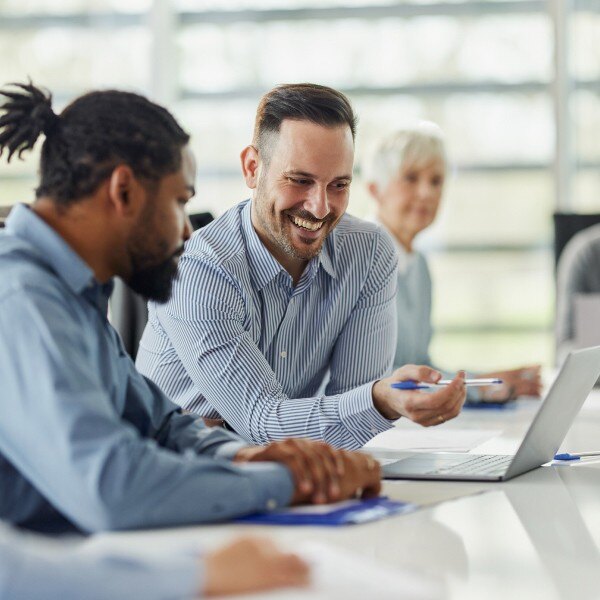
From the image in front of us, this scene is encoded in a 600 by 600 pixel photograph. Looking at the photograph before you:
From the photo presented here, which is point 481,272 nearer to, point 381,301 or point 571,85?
point 571,85

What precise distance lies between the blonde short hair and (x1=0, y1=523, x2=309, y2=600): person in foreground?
9.41 feet

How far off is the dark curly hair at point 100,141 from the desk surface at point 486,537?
45cm

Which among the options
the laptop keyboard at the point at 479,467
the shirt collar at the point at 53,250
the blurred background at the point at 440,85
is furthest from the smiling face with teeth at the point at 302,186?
the blurred background at the point at 440,85

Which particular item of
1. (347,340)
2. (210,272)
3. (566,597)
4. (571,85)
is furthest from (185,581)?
(571,85)

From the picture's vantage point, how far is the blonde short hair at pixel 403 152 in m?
3.71

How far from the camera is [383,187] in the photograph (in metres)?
3.73

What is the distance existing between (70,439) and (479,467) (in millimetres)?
809

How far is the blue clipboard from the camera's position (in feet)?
4.11

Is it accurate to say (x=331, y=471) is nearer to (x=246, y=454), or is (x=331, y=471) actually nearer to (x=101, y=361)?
(x=246, y=454)

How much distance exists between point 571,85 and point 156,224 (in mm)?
5103

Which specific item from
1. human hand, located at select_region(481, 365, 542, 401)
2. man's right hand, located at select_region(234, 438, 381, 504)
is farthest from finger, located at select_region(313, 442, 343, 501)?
human hand, located at select_region(481, 365, 542, 401)

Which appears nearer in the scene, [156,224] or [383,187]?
[156,224]

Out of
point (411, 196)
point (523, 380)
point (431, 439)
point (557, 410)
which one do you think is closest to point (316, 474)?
point (557, 410)

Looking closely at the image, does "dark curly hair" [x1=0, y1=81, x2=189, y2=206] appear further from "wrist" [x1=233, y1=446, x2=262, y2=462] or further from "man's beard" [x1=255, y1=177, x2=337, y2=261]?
"man's beard" [x1=255, y1=177, x2=337, y2=261]
